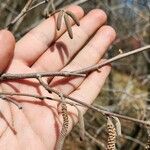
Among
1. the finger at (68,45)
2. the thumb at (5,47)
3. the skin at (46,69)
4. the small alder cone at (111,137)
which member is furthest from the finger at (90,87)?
the small alder cone at (111,137)

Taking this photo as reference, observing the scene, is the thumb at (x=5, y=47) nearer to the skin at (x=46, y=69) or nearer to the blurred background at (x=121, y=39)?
the skin at (x=46, y=69)

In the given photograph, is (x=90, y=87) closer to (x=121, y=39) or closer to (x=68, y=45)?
(x=68, y=45)

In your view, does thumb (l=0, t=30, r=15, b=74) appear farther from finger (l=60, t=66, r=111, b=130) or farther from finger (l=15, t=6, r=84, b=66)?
finger (l=60, t=66, r=111, b=130)

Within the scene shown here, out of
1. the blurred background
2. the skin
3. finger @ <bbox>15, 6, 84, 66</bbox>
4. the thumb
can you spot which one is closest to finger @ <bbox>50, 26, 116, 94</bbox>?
the skin

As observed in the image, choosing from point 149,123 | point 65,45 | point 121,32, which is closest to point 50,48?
point 65,45

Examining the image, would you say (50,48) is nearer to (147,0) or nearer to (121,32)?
(147,0)

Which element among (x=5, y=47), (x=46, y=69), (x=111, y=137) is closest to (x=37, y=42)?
(x=46, y=69)
